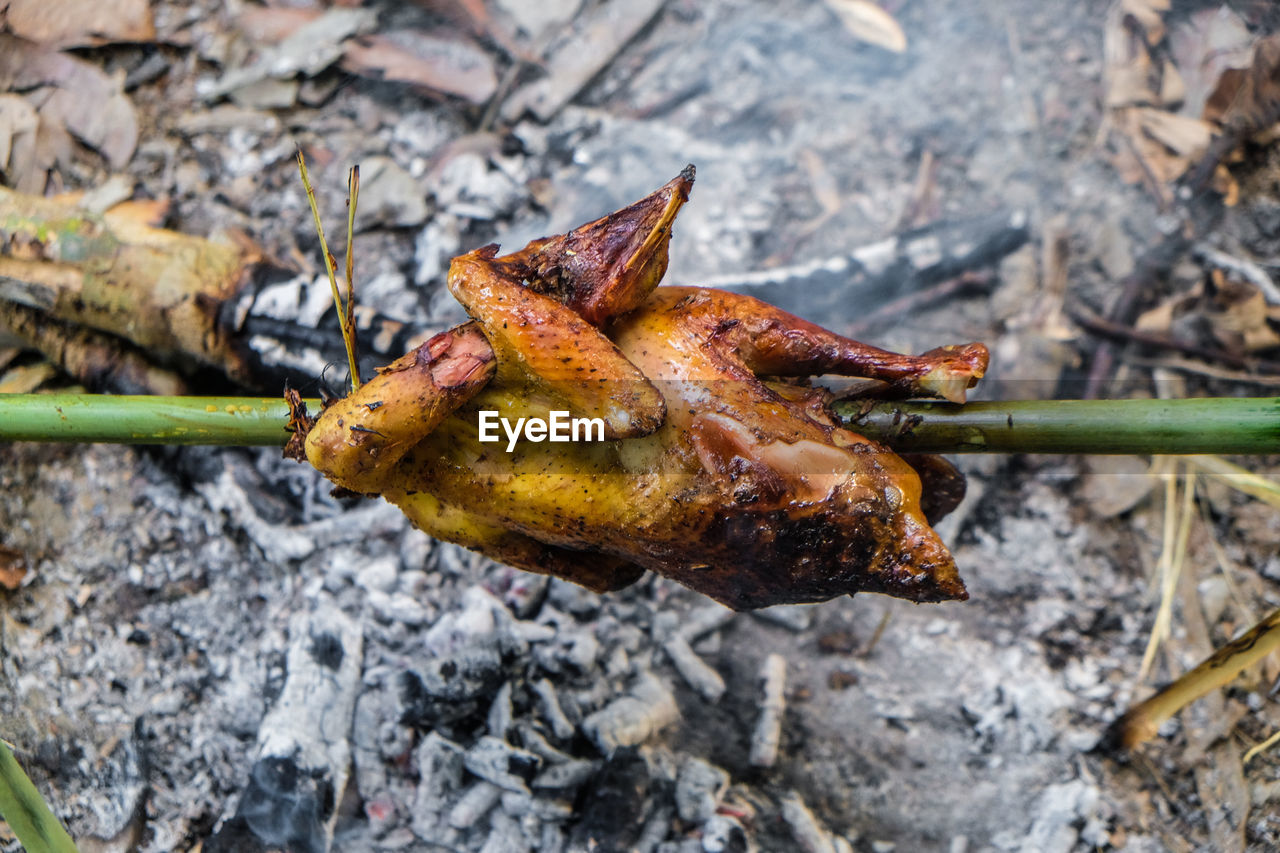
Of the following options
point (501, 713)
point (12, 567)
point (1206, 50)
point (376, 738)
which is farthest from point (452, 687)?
point (1206, 50)

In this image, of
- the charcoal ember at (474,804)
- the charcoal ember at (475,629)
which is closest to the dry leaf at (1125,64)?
the charcoal ember at (475,629)

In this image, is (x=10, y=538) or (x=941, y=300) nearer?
(x=10, y=538)

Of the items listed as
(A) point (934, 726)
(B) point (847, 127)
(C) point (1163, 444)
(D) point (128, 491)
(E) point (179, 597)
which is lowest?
(A) point (934, 726)

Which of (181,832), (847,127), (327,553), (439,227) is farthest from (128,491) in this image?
(847,127)

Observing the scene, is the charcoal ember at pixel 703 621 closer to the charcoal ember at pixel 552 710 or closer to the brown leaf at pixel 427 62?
the charcoal ember at pixel 552 710

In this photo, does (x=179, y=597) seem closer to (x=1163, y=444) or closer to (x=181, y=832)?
(x=181, y=832)

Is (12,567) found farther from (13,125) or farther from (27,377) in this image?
(13,125)
